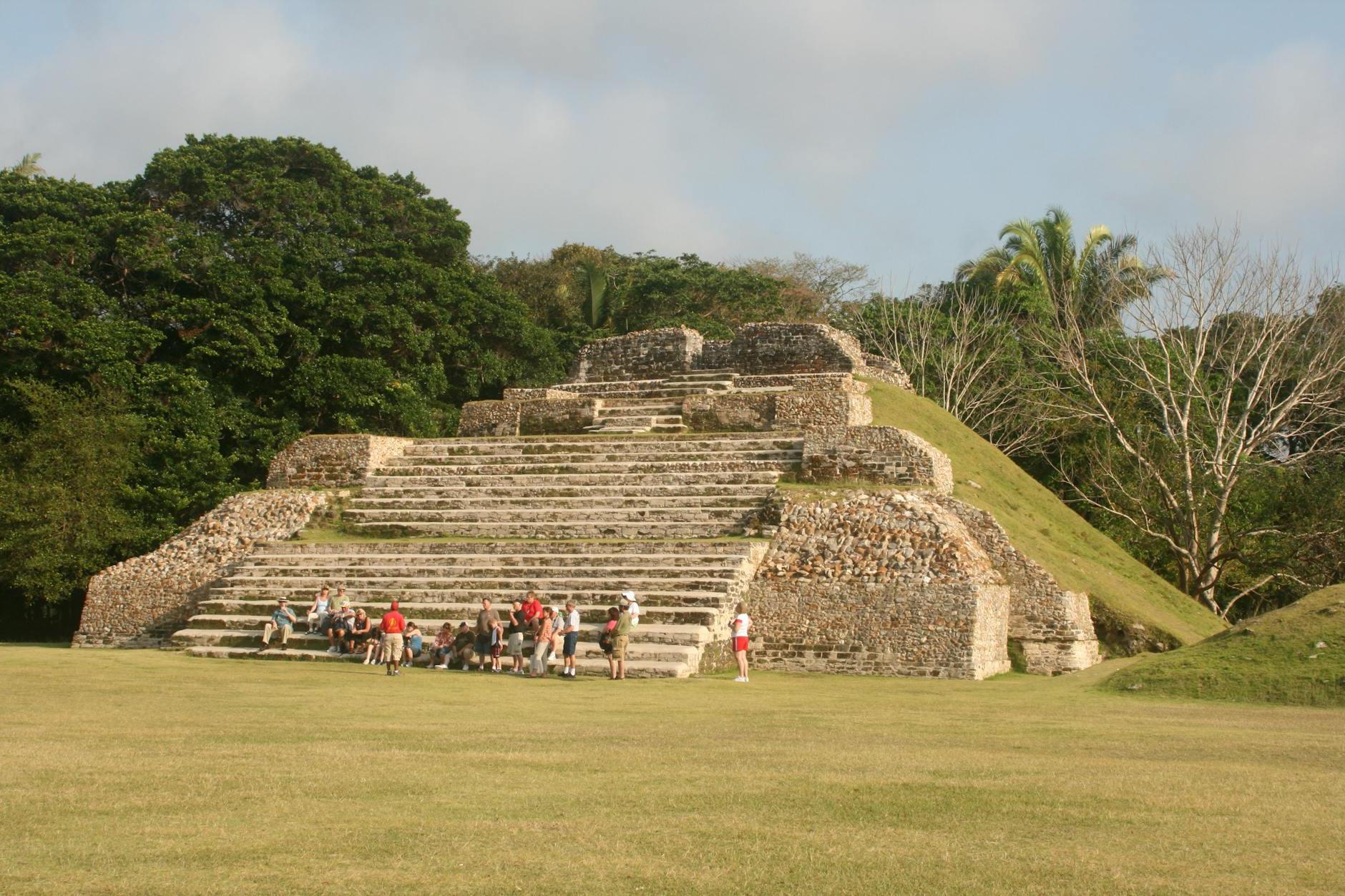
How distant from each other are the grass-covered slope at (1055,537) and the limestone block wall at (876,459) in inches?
40.3

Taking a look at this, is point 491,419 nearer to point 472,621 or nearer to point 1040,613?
point 472,621

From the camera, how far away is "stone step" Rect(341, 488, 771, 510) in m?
Result: 18.6

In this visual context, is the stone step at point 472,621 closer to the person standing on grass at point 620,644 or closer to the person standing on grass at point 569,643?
the person standing on grass at point 569,643

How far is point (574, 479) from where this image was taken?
20047 millimetres

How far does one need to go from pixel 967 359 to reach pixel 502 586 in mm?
22717

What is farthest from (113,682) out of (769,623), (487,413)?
(487,413)

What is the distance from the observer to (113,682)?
12.0 meters

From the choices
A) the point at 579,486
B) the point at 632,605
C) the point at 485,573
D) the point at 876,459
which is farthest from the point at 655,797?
the point at 579,486

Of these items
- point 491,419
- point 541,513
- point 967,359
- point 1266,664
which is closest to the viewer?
point 1266,664

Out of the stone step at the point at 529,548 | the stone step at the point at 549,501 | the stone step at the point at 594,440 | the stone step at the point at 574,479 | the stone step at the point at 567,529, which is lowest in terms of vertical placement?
the stone step at the point at 529,548

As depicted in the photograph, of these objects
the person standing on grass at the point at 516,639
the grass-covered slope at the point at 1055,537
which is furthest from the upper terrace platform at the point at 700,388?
the person standing on grass at the point at 516,639

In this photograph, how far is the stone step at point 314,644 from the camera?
14125 mm

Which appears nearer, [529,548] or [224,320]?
[529,548]

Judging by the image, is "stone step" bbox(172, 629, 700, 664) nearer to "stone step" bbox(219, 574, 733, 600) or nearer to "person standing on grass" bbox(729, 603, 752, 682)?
"person standing on grass" bbox(729, 603, 752, 682)
